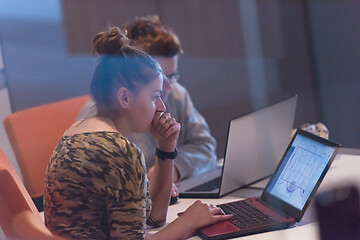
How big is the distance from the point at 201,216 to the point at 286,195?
22 centimetres

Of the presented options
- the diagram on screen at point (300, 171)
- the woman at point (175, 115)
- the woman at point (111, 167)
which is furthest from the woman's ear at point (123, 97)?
the woman at point (175, 115)

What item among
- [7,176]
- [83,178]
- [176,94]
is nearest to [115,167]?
[83,178]

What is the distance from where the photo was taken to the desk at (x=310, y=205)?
813mm

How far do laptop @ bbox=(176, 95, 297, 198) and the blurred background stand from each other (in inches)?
31.1

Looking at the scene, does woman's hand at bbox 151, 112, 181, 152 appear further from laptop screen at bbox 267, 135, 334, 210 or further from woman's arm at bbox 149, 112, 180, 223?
laptop screen at bbox 267, 135, 334, 210

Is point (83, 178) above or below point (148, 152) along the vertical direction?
above

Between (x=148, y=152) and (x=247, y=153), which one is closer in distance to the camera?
(x=247, y=153)

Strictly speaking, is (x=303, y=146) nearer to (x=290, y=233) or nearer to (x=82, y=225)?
(x=290, y=233)

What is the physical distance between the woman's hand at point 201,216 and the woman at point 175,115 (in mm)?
564

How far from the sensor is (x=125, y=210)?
983mm

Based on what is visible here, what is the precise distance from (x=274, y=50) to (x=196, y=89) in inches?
19.2

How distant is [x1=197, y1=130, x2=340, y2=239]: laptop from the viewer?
42.4 inches

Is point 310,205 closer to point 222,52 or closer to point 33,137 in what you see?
point 33,137

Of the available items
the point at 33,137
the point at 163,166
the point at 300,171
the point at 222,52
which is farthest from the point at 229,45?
the point at 300,171
